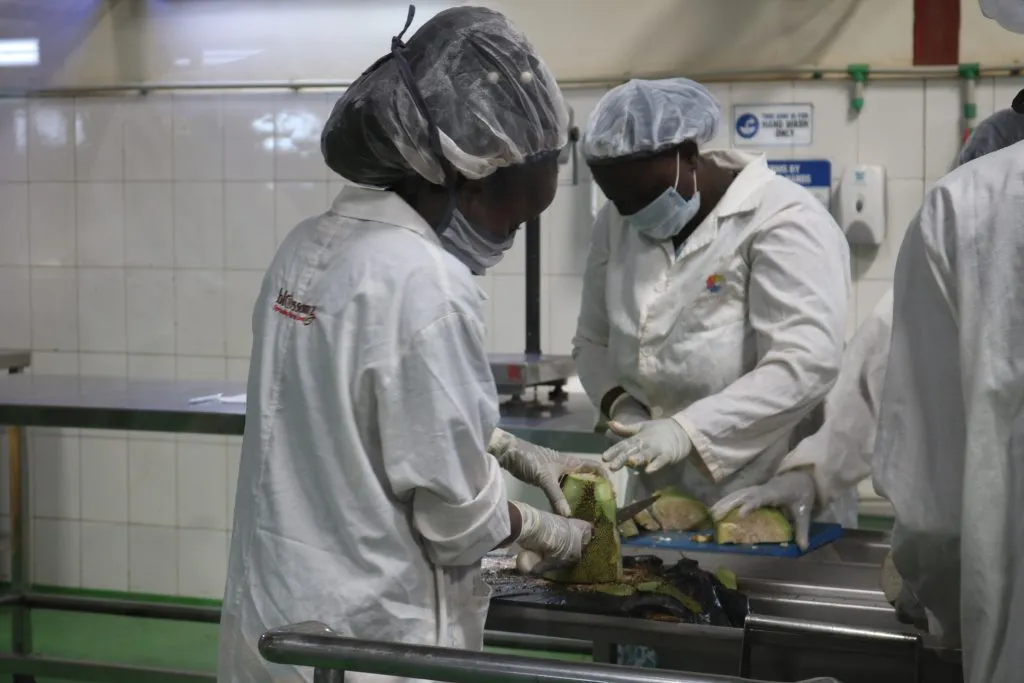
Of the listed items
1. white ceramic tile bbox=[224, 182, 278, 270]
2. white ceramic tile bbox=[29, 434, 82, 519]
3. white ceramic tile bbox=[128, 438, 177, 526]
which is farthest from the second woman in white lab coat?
white ceramic tile bbox=[29, 434, 82, 519]

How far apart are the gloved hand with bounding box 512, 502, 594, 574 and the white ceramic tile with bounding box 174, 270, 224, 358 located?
306 centimetres

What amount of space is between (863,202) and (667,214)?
1628 mm

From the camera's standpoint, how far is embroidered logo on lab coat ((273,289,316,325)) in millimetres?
1494

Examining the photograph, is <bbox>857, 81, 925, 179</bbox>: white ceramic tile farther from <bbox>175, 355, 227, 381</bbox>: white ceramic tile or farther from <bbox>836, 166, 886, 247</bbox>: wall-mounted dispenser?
<bbox>175, 355, 227, 381</bbox>: white ceramic tile

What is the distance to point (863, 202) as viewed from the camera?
156 inches

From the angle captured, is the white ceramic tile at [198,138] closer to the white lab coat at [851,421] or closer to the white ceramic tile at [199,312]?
the white ceramic tile at [199,312]

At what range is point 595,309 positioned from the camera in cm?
300

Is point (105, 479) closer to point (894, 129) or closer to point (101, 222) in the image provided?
point (101, 222)

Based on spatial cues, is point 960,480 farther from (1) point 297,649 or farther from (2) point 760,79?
(2) point 760,79

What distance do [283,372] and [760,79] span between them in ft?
10.0

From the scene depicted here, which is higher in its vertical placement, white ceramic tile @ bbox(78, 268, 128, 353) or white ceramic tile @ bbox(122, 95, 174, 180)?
white ceramic tile @ bbox(122, 95, 174, 180)

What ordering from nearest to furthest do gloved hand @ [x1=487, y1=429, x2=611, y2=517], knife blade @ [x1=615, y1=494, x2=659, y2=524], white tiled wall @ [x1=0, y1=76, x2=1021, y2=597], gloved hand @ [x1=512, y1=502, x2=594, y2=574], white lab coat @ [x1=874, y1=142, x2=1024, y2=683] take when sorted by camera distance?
white lab coat @ [x1=874, y1=142, x2=1024, y2=683], gloved hand @ [x1=512, y1=502, x2=594, y2=574], gloved hand @ [x1=487, y1=429, x2=611, y2=517], knife blade @ [x1=615, y1=494, x2=659, y2=524], white tiled wall @ [x1=0, y1=76, x2=1021, y2=597]

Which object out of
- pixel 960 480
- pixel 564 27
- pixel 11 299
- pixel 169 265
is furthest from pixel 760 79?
pixel 11 299

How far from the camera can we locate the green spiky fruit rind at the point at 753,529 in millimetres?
2225
